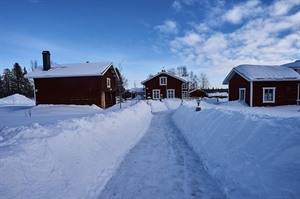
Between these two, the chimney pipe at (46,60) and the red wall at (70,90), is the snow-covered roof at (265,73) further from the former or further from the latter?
the chimney pipe at (46,60)

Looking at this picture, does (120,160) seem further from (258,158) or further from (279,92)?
(279,92)

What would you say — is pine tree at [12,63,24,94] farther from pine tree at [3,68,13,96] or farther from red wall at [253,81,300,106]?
red wall at [253,81,300,106]

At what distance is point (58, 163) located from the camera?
4.37 metres

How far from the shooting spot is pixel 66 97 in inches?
952

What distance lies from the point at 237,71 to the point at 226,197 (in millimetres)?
22868

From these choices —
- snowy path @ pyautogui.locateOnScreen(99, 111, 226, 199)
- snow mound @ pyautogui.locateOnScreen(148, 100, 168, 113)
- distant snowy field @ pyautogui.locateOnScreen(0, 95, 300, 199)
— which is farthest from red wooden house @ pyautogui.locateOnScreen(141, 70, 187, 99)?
distant snowy field @ pyautogui.locateOnScreen(0, 95, 300, 199)

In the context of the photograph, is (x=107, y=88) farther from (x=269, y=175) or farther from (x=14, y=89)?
(x=14, y=89)

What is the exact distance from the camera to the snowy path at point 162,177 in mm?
4012

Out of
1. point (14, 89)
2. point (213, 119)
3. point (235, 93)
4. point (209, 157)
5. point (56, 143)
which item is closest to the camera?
point (56, 143)

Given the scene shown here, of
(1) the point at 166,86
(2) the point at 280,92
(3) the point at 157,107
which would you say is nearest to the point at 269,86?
(2) the point at 280,92

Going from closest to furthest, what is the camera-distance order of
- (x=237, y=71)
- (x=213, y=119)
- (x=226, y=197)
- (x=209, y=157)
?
→ (x=226, y=197)
(x=209, y=157)
(x=213, y=119)
(x=237, y=71)

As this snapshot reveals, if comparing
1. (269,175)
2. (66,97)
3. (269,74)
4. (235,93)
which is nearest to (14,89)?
(66,97)

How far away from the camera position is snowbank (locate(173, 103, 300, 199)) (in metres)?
3.20

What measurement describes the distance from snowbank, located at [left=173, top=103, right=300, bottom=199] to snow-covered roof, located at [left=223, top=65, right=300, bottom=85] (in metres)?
18.5
